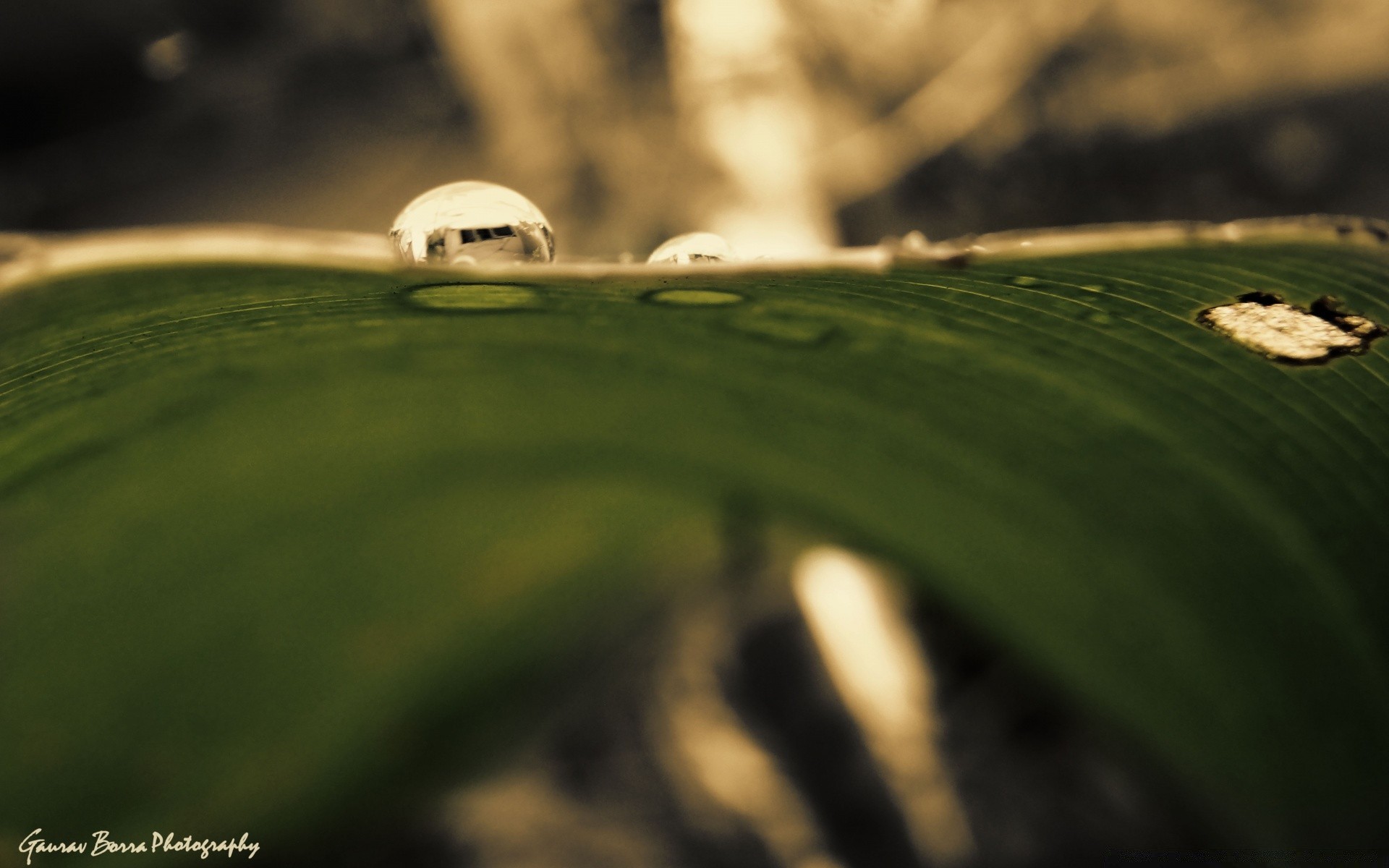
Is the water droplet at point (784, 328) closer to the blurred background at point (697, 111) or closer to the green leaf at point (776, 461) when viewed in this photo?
the green leaf at point (776, 461)

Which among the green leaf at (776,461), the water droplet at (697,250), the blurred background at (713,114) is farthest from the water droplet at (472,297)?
the blurred background at (713,114)

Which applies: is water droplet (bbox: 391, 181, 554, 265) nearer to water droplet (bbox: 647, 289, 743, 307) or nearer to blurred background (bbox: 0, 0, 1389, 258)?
water droplet (bbox: 647, 289, 743, 307)

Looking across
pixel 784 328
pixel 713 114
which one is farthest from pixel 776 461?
pixel 713 114

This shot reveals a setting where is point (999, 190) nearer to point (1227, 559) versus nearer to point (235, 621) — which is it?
point (1227, 559)

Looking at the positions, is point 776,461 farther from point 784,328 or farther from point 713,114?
point 713,114

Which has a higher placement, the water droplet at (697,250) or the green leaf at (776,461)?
the water droplet at (697,250)

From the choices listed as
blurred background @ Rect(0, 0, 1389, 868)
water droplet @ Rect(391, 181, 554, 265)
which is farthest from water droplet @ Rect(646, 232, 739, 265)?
blurred background @ Rect(0, 0, 1389, 868)
